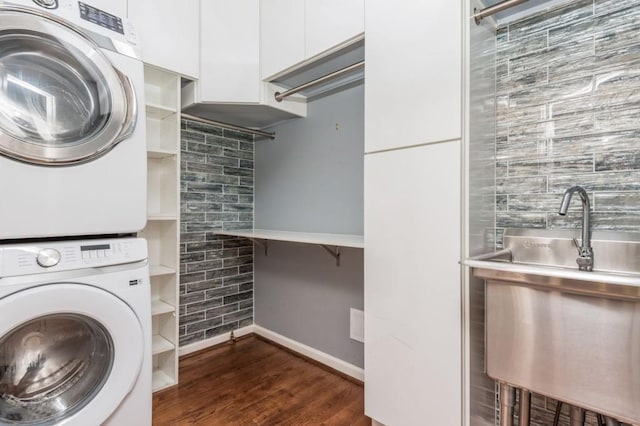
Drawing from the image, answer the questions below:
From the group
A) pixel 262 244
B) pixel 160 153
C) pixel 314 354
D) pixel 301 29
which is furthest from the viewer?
pixel 262 244

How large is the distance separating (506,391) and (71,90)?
6.63 feet

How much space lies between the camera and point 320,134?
7.66 ft

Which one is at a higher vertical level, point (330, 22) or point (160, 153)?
point (330, 22)

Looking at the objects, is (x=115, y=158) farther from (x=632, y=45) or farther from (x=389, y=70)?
(x=632, y=45)

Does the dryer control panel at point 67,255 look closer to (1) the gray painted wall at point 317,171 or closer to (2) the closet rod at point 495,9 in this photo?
(1) the gray painted wall at point 317,171

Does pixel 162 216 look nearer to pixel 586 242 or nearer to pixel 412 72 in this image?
pixel 412 72

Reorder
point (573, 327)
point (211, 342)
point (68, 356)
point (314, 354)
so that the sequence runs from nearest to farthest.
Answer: point (573, 327) → point (68, 356) → point (314, 354) → point (211, 342)

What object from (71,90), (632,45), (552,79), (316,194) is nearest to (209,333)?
(316,194)

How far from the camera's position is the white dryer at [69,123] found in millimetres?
1128

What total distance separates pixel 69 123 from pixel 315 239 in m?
1.24

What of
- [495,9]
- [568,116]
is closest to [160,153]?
[495,9]

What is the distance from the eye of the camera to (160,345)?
197 cm

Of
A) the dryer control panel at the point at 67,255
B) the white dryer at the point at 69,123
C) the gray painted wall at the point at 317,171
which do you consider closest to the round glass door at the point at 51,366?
the dryer control panel at the point at 67,255

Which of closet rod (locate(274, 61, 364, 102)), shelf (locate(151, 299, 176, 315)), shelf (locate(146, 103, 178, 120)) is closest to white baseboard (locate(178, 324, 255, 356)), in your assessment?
shelf (locate(151, 299, 176, 315))
